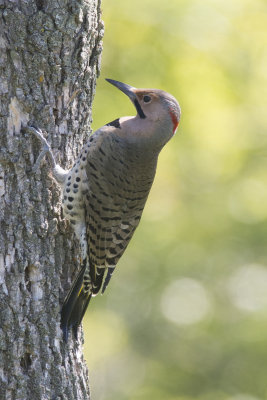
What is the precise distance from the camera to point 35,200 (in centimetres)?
364

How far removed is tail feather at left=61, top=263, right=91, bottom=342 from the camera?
3721 mm

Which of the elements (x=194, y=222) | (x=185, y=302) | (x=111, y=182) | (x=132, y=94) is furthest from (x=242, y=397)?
(x=132, y=94)

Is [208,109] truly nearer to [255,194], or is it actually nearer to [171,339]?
[255,194]

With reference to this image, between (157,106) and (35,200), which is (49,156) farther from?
(157,106)

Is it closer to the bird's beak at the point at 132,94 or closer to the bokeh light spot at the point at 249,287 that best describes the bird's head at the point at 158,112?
the bird's beak at the point at 132,94

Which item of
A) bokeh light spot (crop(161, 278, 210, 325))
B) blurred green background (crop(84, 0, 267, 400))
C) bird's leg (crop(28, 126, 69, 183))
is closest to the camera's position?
bird's leg (crop(28, 126, 69, 183))

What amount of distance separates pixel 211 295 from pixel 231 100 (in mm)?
2446

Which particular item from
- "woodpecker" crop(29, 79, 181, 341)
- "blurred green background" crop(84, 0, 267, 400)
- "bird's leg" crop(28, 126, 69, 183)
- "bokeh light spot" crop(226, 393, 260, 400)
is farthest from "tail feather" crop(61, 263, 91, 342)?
"bokeh light spot" crop(226, 393, 260, 400)

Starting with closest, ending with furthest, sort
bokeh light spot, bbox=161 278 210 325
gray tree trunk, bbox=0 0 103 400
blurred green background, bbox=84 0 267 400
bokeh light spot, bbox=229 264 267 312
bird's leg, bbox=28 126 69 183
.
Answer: gray tree trunk, bbox=0 0 103 400 → bird's leg, bbox=28 126 69 183 → blurred green background, bbox=84 0 267 400 → bokeh light spot, bbox=229 264 267 312 → bokeh light spot, bbox=161 278 210 325

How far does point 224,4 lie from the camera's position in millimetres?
7164

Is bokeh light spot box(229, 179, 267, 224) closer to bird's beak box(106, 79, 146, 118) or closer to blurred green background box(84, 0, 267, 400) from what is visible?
blurred green background box(84, 0, 267, 400)

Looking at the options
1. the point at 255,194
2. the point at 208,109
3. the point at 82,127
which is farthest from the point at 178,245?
the point at 82,127

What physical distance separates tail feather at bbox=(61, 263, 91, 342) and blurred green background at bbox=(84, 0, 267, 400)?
3.15 m

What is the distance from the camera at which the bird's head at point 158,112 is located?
4.12 metres
